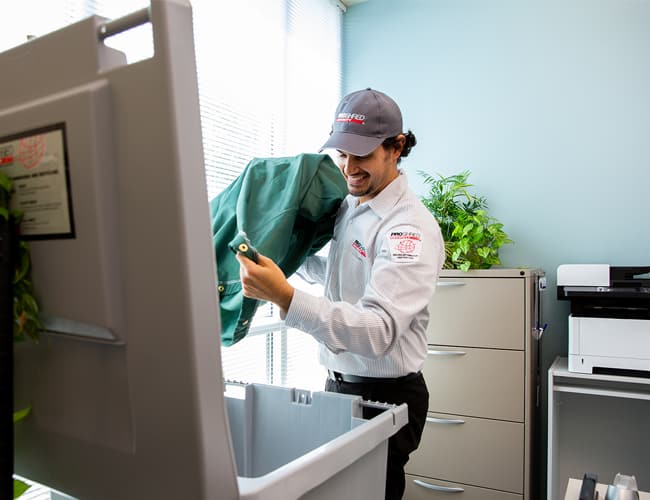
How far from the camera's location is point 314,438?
101 centimetres

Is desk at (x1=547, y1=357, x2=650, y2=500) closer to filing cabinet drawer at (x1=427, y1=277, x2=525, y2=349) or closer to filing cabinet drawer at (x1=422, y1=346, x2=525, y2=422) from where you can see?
filing cabinet drawer at (x1=422, y1=346, x2=525, y2=422)

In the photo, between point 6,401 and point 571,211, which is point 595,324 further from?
point 6,401

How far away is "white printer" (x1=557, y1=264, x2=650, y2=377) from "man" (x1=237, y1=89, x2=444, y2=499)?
1.26 meters

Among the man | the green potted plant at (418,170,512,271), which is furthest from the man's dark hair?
the green potted plant at (418,170,512,271)

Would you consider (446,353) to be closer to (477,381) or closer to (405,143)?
(477,381)

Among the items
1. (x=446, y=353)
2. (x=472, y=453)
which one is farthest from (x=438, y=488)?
(x=446, y=353)

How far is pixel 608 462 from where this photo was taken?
2.80 metres

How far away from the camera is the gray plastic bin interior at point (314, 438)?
68cm

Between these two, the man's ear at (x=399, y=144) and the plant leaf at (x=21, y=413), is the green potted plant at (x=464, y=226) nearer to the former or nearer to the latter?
the man's ear at (x=399, y=144)

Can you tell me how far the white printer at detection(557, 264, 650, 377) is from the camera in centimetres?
230

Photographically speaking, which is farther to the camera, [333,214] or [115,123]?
[333,214]

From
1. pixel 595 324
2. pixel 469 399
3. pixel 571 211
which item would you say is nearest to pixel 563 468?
pixel 469 399

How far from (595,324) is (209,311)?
239 cm

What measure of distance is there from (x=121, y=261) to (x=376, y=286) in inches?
33.4
